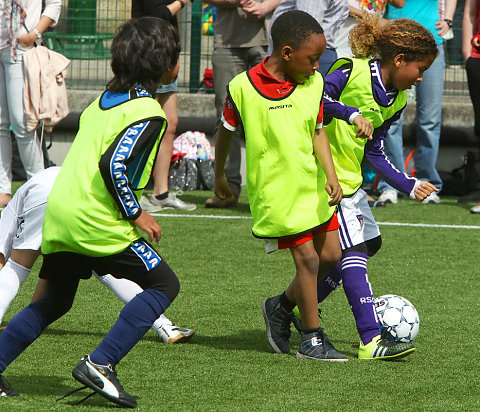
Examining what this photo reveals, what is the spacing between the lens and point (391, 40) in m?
4.46

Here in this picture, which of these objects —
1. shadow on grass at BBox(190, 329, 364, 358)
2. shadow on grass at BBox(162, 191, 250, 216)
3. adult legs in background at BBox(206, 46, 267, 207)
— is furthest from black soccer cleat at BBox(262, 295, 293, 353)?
adult legs in background at BBox(206, 46, 267, 207)

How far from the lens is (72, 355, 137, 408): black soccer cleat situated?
335cm

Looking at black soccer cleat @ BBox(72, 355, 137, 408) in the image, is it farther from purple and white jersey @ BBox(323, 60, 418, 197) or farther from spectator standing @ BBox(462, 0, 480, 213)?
spectator standing @ BBox(462, 0, 480, 213)

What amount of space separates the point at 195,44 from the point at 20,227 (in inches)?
265

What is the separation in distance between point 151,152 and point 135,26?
0.47 meters

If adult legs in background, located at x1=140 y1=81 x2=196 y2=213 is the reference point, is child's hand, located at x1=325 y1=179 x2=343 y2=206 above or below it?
above

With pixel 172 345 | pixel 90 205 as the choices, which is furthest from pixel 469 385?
pixel 90 205

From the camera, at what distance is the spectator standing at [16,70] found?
7.64 m

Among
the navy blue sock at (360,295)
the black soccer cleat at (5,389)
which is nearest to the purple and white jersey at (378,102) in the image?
the navy blue sock at (360,295)

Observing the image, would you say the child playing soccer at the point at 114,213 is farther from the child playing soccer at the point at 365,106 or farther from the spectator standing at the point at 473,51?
the spectator standing at the point at 473,51

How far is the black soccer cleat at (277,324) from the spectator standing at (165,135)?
11.5 feet

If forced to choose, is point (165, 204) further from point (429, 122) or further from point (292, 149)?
point (292, 149)

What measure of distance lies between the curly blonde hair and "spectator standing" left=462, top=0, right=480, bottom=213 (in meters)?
4.02

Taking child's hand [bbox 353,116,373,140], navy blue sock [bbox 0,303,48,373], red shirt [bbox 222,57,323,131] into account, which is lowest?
navy blue sock [bbox 0,303,48,373]
